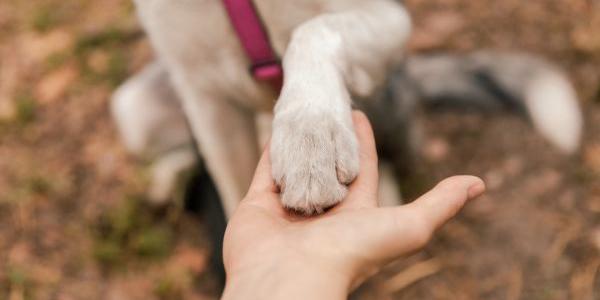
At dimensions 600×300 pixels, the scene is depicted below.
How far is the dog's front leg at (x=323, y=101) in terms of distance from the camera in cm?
167

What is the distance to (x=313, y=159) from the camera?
1707mm

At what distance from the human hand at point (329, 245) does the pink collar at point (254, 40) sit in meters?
0.83

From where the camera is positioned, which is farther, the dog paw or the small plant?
the small plant

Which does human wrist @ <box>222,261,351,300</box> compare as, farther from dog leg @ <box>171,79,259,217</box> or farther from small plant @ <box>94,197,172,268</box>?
small plant @ <box>94,197,172,268</box>

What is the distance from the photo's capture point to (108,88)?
413 centimetres

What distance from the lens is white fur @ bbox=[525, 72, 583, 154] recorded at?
308 cm

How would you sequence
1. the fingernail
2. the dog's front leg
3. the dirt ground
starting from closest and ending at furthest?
the fingernail < the dog's front leg < the dirt ground

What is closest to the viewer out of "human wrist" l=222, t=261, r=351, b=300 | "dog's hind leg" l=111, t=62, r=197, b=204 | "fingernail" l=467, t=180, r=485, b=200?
"human wrist" l=222, t=261, r=351, b=300

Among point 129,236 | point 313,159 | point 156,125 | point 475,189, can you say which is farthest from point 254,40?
point 129,236

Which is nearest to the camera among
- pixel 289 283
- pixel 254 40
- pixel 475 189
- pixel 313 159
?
pixel 289 283

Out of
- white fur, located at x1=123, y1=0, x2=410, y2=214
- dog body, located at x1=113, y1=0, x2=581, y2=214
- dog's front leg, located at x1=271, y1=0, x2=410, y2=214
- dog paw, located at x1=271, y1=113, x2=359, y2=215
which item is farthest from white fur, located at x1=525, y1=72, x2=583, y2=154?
dog paw, located at x1=271, y1=113, x2=359, y2=215

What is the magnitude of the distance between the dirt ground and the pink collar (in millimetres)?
1139

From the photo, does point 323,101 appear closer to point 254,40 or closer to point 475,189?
point 475,189

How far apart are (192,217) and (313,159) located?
6.16 feet
